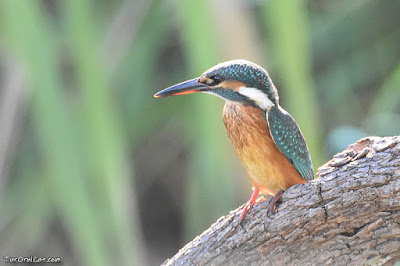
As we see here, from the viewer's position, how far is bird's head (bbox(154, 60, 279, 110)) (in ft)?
7.32

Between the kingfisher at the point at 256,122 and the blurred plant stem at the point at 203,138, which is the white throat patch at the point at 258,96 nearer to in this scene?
the kingfisher at the point at 256,122

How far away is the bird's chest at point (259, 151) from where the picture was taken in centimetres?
228

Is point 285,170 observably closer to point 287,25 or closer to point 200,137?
point 287,25

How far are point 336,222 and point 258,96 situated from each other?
0.61 metres

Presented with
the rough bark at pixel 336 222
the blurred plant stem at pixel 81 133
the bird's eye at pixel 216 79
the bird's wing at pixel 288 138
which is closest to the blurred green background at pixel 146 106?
the blurred plant stem at pixel 81 133

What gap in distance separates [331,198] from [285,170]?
411 millimetres

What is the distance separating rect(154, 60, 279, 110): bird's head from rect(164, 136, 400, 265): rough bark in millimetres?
422

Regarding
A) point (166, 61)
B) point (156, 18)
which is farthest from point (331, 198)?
point (166, 61)

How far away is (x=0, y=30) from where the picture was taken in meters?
3.99

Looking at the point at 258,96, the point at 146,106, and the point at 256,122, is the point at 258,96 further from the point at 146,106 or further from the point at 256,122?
the point at 146,106

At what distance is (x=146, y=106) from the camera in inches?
179

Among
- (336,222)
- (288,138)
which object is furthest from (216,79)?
(336,222)

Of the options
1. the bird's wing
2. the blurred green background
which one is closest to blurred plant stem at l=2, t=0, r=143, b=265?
the blurred green background

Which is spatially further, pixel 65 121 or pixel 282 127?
pixel 65 121
